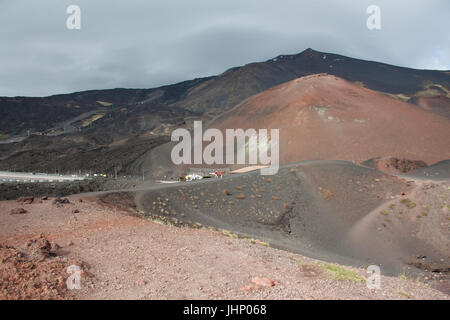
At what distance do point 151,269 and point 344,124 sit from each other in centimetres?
4020

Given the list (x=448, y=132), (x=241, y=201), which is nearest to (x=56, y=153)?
(x=241, y=201)

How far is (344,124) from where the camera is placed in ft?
140

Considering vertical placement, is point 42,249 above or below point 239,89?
below

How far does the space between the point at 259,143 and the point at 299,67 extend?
132783mm

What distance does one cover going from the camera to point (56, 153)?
72.8 m

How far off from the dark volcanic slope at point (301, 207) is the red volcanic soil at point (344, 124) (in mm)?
10658

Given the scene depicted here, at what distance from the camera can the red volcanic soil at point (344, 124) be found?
1526 inches

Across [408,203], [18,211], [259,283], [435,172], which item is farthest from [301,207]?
[259,283]

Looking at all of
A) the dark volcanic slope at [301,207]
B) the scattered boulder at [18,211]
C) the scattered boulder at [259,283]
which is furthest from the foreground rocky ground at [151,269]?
the dark volcanic slope at [301,207]

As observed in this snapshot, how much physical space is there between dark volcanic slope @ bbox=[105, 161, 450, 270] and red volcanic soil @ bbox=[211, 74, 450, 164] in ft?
35.0

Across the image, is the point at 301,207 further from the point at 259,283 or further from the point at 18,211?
the point at 259,283

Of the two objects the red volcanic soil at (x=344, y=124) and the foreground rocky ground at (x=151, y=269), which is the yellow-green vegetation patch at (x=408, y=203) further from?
the foreground rocky ground at (x=151, y=269)

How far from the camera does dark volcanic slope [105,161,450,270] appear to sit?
1966 cm

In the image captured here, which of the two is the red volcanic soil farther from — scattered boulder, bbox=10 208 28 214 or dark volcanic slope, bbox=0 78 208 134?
dark volcanic slope, bbox=0 78 208 134
